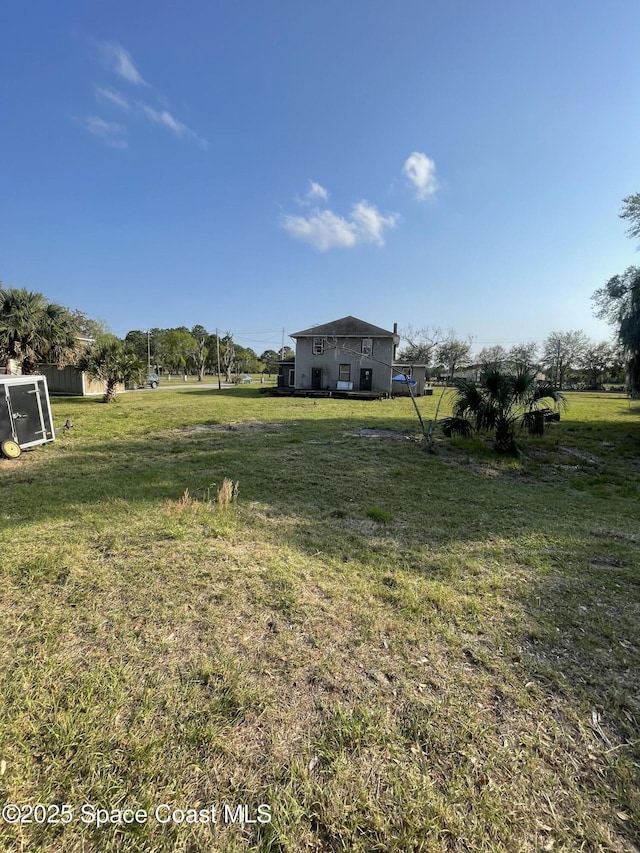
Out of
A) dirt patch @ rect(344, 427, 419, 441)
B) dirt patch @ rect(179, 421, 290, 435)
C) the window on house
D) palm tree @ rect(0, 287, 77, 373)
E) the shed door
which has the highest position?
palm tree @ rect(0, 287, 77, 373)

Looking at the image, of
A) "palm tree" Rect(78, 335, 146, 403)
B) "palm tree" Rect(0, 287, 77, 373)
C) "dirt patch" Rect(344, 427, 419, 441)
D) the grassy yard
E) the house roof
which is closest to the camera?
the grassy yard

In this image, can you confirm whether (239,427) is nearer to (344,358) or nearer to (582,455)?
(582,455)

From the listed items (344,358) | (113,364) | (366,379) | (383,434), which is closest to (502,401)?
(383,434)

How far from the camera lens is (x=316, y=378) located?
28.9 metres

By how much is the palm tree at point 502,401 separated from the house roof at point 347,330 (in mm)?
18108

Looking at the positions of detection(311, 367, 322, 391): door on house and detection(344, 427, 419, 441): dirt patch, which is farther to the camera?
detection(311, 367, 322, 391): door on house

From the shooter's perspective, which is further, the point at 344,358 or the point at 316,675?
the point at 344,358

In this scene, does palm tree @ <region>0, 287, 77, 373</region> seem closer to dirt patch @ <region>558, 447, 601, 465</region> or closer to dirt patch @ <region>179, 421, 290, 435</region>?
dirt patch @ <region>179, 421, 290, 435</region>

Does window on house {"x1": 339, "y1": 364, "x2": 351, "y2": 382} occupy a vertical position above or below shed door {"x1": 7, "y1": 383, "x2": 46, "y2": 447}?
above

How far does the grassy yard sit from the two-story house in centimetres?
2289

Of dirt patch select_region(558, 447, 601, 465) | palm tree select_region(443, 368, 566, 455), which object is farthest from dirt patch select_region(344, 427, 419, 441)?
dirt patch select_region(558, 447, 601, 465)

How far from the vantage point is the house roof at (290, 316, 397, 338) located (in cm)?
2730

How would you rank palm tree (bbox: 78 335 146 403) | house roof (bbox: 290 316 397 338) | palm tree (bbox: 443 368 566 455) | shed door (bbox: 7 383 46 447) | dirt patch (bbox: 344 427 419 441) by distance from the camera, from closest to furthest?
shed door (bbox: 7 383 46 447)
palm tree (bbox: 443 368 566 455)
dirt patch (bbox: 344 427 419 441)
palm tree (bbox: 78 335 146 403)
house roof (bbox: 290 316 397 338)

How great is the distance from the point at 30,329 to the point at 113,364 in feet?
11.6
